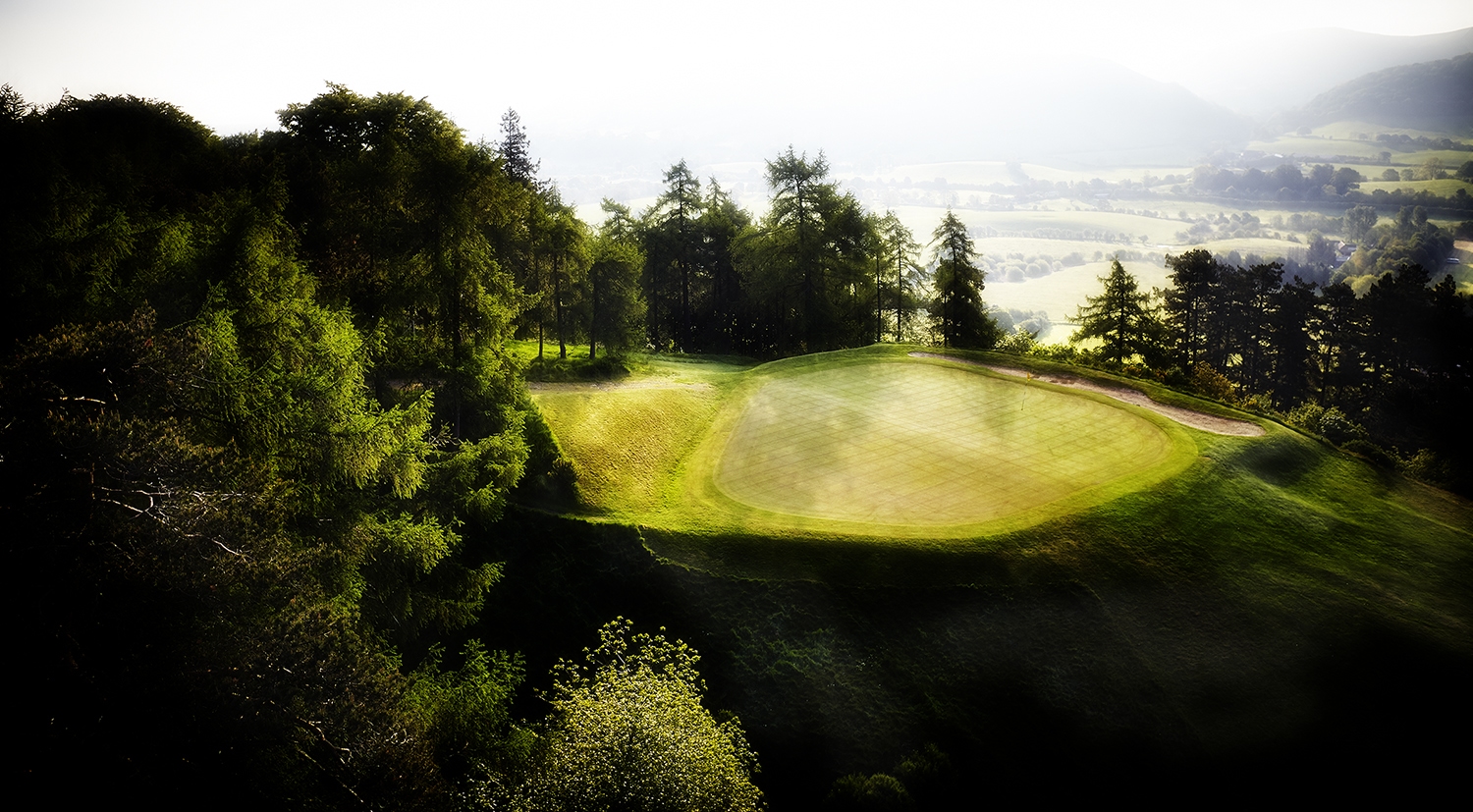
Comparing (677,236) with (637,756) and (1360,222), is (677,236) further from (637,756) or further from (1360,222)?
(1360,222)

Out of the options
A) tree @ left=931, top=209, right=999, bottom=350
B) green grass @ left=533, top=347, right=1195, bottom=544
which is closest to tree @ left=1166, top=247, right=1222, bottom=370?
tree @ left=931, top=209, right=999, bottom=350

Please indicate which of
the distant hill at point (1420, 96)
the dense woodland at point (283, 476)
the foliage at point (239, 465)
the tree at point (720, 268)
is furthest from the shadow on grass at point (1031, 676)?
the distant hill at point (1420, 96)

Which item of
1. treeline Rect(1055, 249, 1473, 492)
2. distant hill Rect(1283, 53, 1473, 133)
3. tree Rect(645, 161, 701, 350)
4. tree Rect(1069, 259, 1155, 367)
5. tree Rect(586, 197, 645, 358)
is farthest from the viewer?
distant hill Rect(1283, 53, 1473, 133)

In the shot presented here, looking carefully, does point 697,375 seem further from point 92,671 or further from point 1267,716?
point 92,671

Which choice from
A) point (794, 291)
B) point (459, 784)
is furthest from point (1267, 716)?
point (794, 291)

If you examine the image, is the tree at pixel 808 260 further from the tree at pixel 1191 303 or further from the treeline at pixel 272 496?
the treeline at pixel 272 496

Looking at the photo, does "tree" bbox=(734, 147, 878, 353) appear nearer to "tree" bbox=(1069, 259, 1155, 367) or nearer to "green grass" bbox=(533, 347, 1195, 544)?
"tree" bbox=(1069, 259, 1155, 367)
